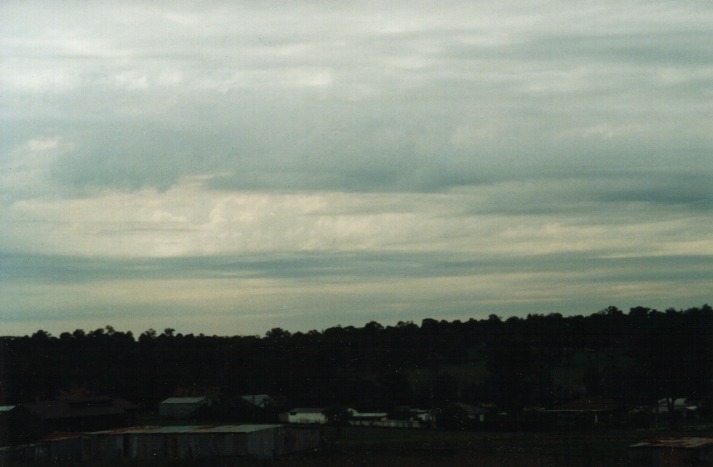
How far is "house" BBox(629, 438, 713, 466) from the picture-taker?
32125 millimetres

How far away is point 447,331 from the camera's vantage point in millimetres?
61344

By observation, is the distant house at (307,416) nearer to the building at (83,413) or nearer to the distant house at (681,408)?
the building at (83,413)

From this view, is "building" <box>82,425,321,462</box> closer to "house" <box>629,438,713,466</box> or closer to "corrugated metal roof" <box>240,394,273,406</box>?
"corrugated metal roof" <box>240,394,273,406</box>

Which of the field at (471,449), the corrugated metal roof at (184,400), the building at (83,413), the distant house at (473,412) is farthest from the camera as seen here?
the corrugated metal roof at (184,400)

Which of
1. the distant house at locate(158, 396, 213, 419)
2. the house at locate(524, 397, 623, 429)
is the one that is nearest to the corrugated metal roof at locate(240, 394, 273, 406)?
the distant house at locate(158, 396, 213, 419)

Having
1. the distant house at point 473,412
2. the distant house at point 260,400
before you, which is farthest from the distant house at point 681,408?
the distant house at point 260,400

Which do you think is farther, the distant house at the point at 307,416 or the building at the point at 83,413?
the distant house at the point at 307,416

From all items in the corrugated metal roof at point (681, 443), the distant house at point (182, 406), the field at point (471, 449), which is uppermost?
the distant house at point (182, 406)

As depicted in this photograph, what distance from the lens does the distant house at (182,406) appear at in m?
53.1

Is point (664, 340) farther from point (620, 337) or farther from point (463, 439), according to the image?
point (463, 439)

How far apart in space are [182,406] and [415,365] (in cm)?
1428

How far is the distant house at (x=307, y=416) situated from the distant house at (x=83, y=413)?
861 centimetres

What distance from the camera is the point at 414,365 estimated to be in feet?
193

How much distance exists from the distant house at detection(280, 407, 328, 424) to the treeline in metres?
1.19
